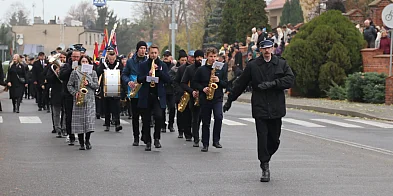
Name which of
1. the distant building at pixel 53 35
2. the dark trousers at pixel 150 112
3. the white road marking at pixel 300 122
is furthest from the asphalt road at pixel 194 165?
the distant building at pixel 53 35

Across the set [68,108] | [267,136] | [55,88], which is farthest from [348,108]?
[267,136]

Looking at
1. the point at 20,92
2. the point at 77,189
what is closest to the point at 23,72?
the point at 20,92

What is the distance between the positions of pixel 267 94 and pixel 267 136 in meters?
0.61

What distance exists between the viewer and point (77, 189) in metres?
10.4

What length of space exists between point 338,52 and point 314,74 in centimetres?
138

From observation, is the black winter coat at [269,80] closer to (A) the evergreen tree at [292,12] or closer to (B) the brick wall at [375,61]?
(B) the brick wall at [375,61]

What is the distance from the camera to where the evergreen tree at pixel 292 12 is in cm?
6456

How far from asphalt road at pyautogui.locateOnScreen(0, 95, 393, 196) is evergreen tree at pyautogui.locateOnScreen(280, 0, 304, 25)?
45.3 metres

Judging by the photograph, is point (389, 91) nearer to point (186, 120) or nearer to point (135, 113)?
point (186, 120)

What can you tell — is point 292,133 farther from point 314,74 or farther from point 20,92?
point 314,74

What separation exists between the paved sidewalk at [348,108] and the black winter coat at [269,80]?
12502mm

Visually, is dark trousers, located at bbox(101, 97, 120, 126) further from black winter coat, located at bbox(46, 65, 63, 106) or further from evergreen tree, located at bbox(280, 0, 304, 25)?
evergreen tree, located at bbox(280, 0, 304, 25)

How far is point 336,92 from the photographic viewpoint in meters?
32.4

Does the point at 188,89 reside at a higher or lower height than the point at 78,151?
higher
